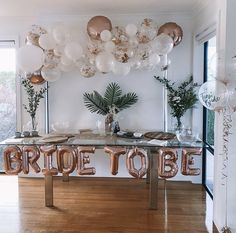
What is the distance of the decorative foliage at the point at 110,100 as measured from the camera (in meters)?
4.73

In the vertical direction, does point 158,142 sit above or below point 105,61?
below

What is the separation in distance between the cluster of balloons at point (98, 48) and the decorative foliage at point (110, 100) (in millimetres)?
529

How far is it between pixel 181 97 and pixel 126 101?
830mm

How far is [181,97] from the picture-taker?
177 inches

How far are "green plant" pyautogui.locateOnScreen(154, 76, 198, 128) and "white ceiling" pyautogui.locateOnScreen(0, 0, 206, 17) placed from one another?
1043mm

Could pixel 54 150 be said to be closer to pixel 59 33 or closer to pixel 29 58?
pixel 29 58

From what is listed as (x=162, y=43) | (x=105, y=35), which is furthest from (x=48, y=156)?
(x=162, y=43)

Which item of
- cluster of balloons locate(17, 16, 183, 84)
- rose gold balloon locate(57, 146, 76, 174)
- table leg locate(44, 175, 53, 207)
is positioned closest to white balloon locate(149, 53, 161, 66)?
cluster of balloons locate(17, 16, 183, 84)

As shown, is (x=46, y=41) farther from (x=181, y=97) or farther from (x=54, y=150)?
(x=181, y=97)

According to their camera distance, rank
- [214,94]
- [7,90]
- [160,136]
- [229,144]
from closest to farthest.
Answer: [214,94]
[229,144]
[160,136]
[7,90]

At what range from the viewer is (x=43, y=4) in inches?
163

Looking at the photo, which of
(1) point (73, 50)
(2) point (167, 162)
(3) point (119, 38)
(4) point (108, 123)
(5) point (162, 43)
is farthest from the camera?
(4) point (108, 123)

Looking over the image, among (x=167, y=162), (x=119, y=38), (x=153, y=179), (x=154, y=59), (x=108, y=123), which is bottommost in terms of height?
(x=153, y=179)

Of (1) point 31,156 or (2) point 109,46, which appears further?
(2) point 109,46
